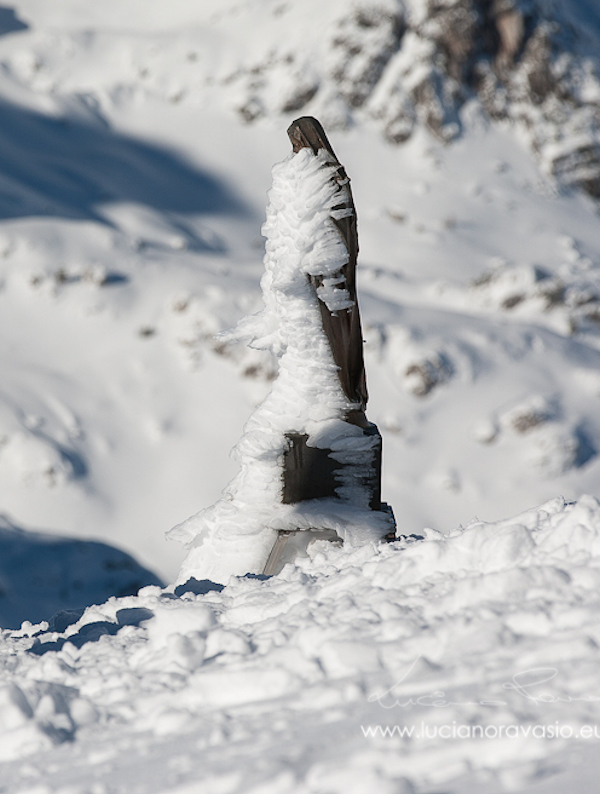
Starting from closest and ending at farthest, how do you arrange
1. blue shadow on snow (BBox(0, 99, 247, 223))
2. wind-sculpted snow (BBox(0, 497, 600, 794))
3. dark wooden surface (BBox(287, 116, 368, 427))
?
wind-sculpted snow (BBox(0, 497, 600, 794))
dark wooden surface (BBox(287, 116, 368, 427))
blue shadow on snow (BBox(0, 99, 247, 223))

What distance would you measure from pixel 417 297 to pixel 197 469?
6569 mm

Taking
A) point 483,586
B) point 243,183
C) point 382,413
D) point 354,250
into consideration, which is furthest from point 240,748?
point 243,183

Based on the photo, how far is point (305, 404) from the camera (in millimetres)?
2750

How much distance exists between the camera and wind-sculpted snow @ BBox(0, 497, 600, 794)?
137cm

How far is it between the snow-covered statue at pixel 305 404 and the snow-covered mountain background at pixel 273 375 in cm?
22

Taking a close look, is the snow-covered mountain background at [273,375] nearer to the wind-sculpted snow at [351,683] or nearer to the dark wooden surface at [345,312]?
the wind-sculpted snow at [351,683]

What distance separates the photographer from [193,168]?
22.1 metres

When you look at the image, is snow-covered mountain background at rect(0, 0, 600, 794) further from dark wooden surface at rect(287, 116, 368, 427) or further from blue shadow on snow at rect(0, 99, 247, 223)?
dark wooden surface at rect(287, 116, 368, 427)

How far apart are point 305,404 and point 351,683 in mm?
1282

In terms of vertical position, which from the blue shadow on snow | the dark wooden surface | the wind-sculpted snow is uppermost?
the blue shadow on snow

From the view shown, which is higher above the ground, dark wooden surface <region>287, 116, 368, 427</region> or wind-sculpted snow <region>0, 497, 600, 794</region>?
Result: dark wooden surface <region>287, 116, 368, 427</region>

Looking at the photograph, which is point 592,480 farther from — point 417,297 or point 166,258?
point 166,258

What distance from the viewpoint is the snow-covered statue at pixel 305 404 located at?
2.59 m

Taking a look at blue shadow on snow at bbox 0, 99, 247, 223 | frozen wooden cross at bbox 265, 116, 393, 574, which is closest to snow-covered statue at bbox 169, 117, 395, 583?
frozen wooden cross at bbox 265, 116, 393, 574
